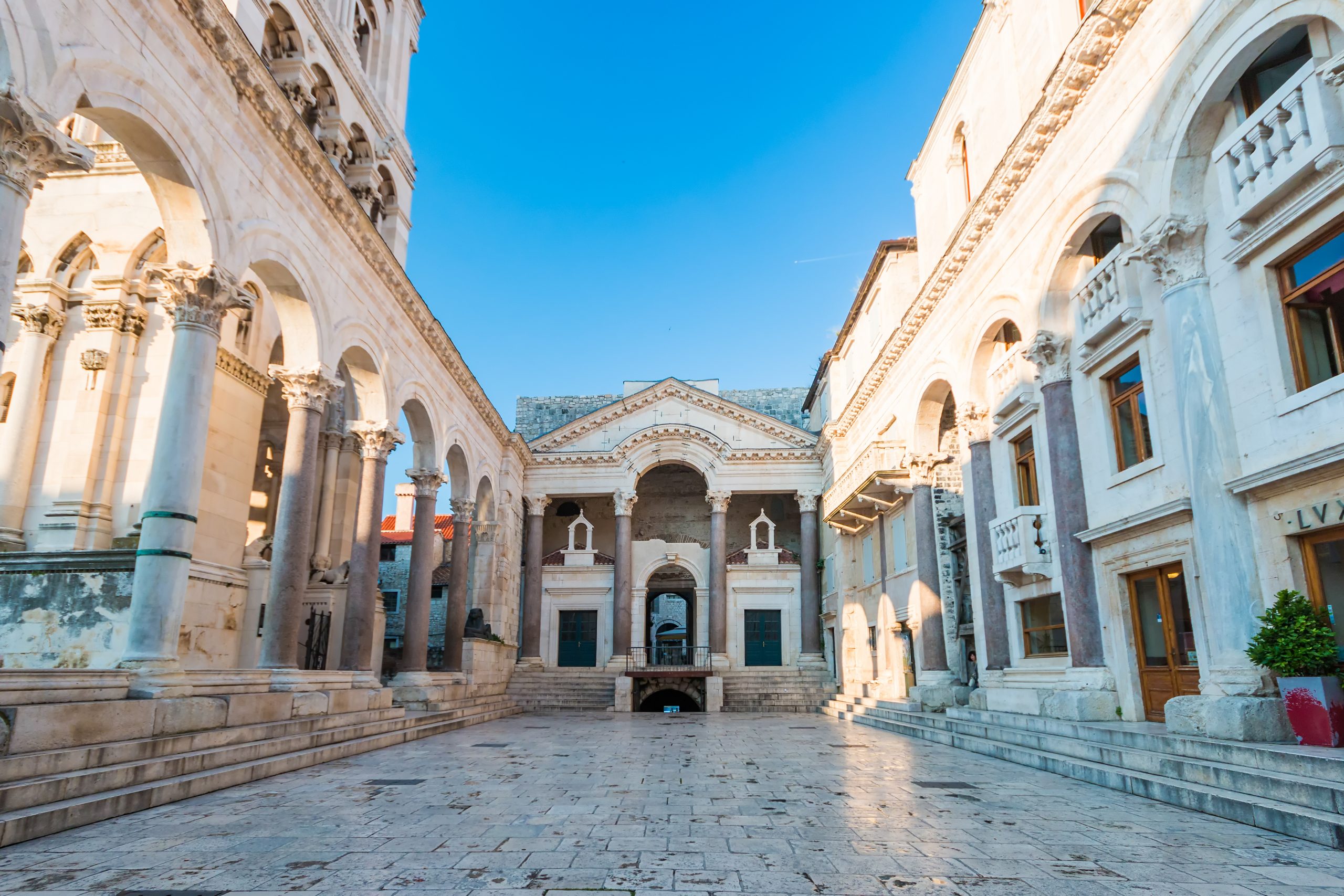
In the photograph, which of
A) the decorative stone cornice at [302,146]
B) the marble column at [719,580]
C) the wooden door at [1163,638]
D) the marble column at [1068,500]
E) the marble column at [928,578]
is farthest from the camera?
the marble column at [719,580]

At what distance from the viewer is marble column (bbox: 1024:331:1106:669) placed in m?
11.9

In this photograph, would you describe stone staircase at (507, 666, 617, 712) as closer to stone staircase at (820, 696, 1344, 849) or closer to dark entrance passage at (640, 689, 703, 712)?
dark entrance passage at (640, 689, 703, 712)

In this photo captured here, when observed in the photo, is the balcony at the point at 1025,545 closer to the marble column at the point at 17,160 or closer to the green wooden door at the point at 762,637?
the marble column at the point at 17,160

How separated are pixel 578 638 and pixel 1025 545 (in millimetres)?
21016

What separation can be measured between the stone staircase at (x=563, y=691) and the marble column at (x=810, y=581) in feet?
22.8

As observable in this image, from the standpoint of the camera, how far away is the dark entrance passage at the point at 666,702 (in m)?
30.4

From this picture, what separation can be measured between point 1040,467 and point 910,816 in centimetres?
832

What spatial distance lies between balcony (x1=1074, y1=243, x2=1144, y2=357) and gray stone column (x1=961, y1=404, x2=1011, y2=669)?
3.83 m

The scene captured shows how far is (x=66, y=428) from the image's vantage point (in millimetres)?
12945

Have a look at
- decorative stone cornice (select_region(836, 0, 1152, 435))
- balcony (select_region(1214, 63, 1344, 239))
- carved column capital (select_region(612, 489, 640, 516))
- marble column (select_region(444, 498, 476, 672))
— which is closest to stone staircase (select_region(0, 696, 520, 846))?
marble column (select_region(444, 498, 476, 672))

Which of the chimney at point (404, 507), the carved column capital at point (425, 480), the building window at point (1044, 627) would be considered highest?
the chimney at point (404, 507)

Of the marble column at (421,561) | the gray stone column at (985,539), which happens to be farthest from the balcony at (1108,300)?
the marble column at (421,561)

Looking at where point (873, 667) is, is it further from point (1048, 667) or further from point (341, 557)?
point (341, 557)

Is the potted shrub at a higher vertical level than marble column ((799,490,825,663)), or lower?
lower
